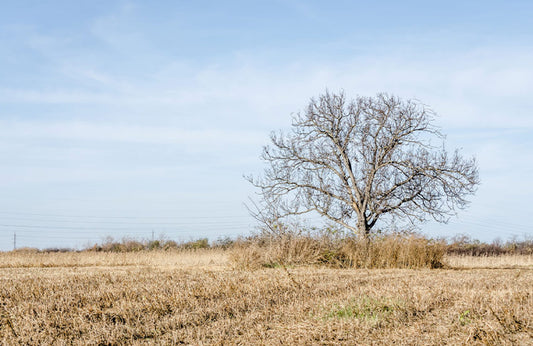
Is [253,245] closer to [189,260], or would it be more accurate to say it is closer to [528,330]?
[189,260]

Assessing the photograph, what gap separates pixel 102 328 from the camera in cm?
625

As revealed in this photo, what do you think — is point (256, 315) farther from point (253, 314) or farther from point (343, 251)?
point (343, 251)

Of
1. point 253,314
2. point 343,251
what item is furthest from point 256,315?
point 343,251

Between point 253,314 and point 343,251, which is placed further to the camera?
point 343,251

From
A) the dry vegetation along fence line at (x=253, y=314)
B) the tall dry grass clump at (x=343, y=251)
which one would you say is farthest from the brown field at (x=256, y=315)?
the tall dry grass clump at (x=343, y=251)

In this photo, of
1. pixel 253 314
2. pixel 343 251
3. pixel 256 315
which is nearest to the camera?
pixel 256 315

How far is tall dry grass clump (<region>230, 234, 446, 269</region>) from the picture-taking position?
17469 millimetres

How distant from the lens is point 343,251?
1839 centimetres

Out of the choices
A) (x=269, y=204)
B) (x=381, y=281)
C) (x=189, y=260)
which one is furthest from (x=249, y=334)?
(x=269, y=204)

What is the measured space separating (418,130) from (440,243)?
35.5ft

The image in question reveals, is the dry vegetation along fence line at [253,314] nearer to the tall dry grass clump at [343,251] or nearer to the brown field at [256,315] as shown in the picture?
the brown field at [256,315]

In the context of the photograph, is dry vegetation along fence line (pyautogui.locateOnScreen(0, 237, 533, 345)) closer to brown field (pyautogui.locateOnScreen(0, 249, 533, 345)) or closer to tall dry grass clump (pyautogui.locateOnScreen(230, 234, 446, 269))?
brown field (pyautogui.locateOnScreen(0, 249, 533, 345))

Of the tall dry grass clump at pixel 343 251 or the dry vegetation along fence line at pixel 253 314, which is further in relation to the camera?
the tall dry grass clump at pixel 343 251

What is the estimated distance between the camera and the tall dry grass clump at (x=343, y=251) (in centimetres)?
1747
